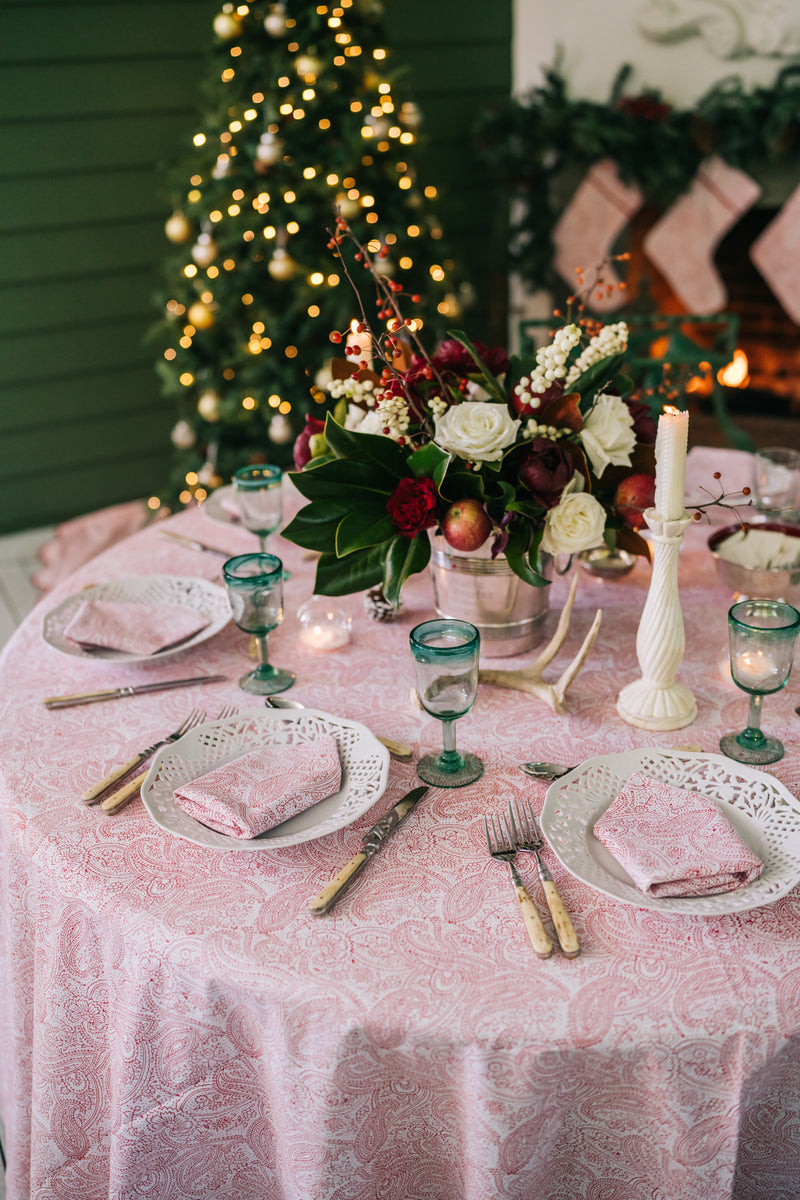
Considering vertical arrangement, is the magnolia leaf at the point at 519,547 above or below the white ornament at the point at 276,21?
below

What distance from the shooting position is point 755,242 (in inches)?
142

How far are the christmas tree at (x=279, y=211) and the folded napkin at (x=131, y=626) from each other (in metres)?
1.42

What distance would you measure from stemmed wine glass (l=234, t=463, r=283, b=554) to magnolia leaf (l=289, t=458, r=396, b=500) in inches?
13.4

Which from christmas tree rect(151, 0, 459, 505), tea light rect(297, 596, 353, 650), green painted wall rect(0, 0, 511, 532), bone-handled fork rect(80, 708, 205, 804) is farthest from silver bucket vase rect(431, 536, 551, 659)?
green painted wall rect(0, 0, 511, 532)

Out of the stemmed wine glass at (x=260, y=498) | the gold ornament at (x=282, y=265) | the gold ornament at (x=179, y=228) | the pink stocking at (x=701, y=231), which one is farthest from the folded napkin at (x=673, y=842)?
the pink stocking at (x=701, y=231)

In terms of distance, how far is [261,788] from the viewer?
1.01 m

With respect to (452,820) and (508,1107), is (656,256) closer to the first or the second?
(452,820)

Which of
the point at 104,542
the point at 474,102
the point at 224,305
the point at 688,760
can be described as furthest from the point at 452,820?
the point at 474,102

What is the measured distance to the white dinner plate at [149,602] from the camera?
53.9 inches

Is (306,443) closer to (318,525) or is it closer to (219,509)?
(318,525)

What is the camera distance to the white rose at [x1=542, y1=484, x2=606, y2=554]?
1.17m

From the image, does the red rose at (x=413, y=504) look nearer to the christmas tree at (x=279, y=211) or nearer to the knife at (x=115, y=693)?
the knife at (x=115, y=693)

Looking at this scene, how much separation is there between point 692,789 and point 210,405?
2260 mm

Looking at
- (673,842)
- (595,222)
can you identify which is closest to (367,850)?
(673,842)
